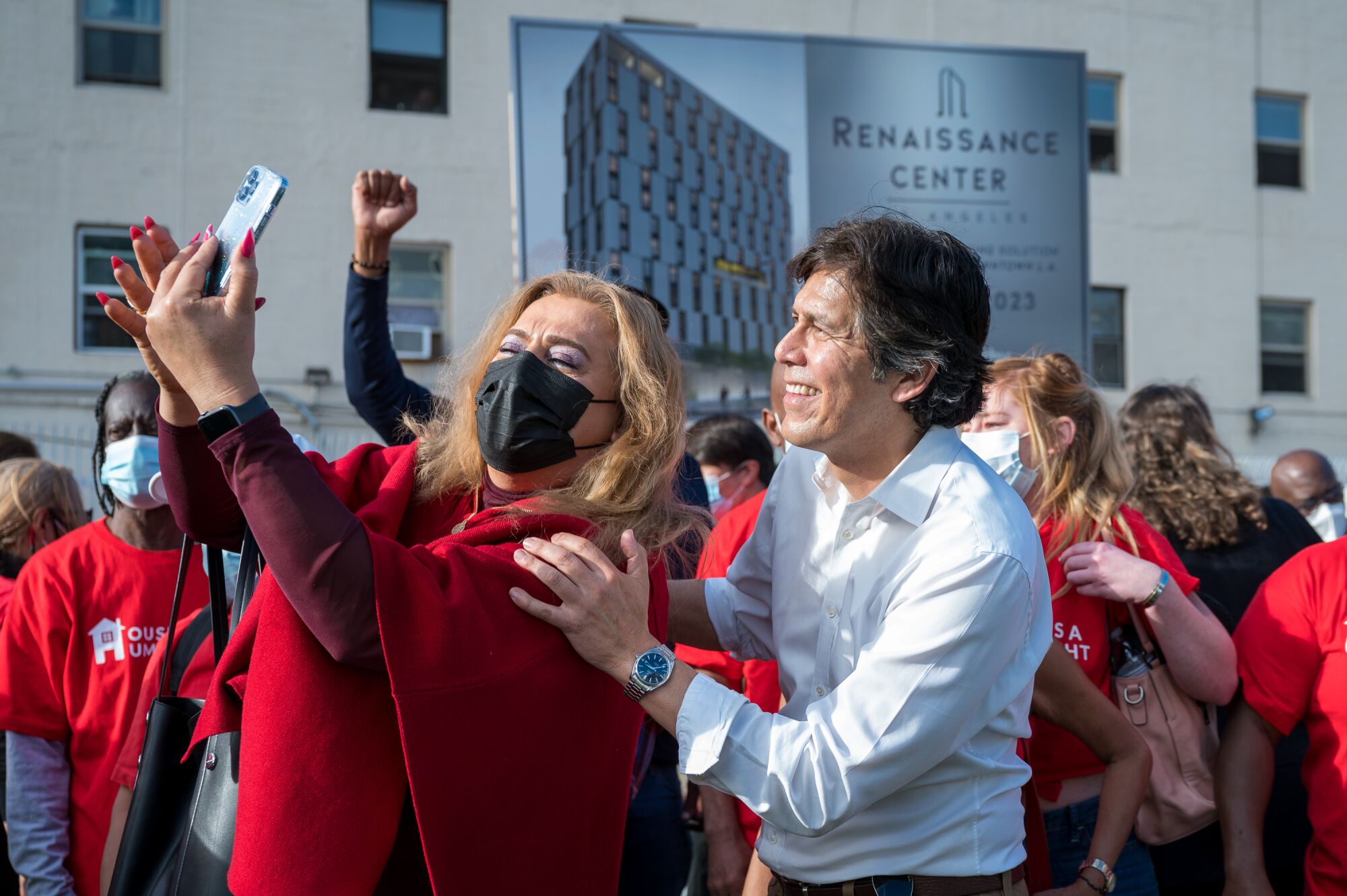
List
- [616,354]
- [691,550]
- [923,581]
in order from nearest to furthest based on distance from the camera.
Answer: [923,581] < [616,354] < [691,550]

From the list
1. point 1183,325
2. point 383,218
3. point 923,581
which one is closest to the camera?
point 923,581

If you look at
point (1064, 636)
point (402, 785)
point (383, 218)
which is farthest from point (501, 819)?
point (383, 218)

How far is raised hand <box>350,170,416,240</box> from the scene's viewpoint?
3.36m

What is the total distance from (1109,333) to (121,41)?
1185 cm

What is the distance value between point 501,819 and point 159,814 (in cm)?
70

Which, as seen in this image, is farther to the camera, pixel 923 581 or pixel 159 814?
pixel 159 814

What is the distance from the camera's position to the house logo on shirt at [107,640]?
10.3 ft

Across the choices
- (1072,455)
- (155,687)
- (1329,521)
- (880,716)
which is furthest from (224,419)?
(1329,521)

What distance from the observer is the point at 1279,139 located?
598 inches

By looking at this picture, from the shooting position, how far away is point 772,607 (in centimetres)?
228

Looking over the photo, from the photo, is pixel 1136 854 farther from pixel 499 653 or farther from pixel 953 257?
pixel 499 653

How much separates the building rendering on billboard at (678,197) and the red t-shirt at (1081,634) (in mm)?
4863

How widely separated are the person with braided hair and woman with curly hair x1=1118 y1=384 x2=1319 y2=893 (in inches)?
110

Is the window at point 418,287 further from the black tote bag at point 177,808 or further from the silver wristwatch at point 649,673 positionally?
the silver wristwatch at point 649,673
